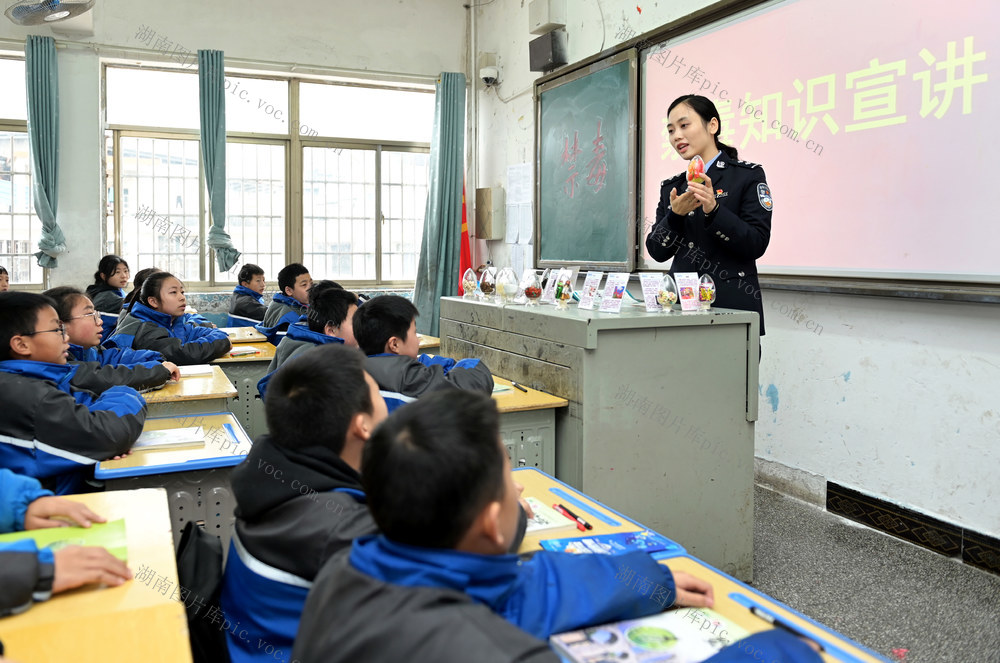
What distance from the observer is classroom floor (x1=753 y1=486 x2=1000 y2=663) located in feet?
7.38

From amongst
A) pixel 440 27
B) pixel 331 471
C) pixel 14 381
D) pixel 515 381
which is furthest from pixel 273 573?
pixel 440 27

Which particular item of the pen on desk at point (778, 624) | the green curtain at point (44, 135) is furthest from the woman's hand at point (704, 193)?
the green curtain at point (44, 135)

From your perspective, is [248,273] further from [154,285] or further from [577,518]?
[577,518]

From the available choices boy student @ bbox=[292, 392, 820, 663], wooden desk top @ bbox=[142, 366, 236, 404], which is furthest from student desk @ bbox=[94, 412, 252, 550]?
boy student @ bbox=[292, 392, 820, 663]

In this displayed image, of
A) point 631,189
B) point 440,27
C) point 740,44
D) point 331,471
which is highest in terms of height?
point 440,27

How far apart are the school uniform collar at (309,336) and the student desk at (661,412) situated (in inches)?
34.3

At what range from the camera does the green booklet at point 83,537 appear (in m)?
1.29

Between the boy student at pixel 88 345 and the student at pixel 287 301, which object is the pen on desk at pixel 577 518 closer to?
the boy student at pixel 88 345

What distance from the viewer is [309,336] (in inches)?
122

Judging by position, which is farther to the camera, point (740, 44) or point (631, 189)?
point (631, 189)

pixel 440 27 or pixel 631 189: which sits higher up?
pixel 440 27

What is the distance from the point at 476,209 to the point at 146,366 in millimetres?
4417

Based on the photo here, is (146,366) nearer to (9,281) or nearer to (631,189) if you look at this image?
(631,189)

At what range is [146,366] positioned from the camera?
289 cm
